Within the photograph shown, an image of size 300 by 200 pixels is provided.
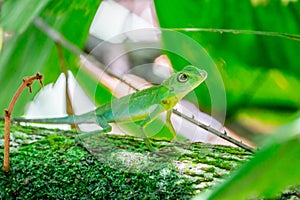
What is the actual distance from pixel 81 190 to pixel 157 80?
14 cm

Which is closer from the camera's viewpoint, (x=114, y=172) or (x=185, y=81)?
(x=185, y=81)

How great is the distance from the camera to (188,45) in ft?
1.30

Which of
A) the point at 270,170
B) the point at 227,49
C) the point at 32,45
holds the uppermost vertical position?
the point at 227,49

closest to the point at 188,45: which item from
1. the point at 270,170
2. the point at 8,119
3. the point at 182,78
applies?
the point at 182,78

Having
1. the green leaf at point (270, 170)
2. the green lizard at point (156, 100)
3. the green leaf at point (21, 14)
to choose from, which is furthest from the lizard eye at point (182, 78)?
the green leaf at point (270, 170)

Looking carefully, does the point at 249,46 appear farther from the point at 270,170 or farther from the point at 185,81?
the point at 270,170

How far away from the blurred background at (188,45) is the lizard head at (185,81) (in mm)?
55

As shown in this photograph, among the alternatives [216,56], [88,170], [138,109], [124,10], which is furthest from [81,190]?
[124,10]

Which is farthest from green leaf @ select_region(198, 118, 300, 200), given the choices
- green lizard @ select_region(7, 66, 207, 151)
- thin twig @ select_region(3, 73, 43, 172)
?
thin twig @ select_region(3, 73, 43, 172)

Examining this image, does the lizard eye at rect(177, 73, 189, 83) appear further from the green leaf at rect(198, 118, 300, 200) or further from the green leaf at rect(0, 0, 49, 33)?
the green leaf at rect(198, 118, 300, 200)

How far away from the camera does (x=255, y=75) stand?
656 millimetres

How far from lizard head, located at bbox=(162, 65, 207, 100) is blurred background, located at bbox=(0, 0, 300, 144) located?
55mm

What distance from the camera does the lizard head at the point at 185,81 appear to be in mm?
338

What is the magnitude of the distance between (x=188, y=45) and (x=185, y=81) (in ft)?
0.21
